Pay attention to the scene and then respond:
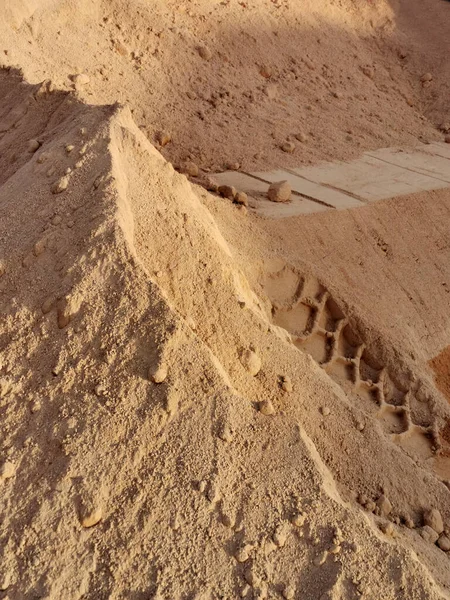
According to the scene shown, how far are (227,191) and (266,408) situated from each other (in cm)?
220

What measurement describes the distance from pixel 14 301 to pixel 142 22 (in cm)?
420

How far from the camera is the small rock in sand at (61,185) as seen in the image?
8.93 ft

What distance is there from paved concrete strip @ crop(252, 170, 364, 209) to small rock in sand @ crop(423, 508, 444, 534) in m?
2.34

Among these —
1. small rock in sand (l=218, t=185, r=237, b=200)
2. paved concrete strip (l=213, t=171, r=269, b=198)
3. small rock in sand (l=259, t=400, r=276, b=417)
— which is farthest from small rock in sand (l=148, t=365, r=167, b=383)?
paved concrete strip (l=213, t=171, r=269, b=198)

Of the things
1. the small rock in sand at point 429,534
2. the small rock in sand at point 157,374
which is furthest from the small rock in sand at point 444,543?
the small rock in sand at point 157,374

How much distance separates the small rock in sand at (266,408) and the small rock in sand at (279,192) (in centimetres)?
223

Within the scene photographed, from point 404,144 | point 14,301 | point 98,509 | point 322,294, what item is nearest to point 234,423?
point 98,509

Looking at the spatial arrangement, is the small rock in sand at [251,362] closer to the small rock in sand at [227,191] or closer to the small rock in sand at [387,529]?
the small rock in sand at [387,529]

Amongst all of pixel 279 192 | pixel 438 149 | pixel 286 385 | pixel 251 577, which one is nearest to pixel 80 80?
pixel 279 192

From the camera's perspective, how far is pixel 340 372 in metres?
3.37

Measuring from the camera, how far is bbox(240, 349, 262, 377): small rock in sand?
245cm

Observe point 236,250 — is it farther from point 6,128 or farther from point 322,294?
point 6,128

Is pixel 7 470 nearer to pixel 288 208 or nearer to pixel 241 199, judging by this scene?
pixel 241 199

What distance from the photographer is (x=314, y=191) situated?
4.55 meters
